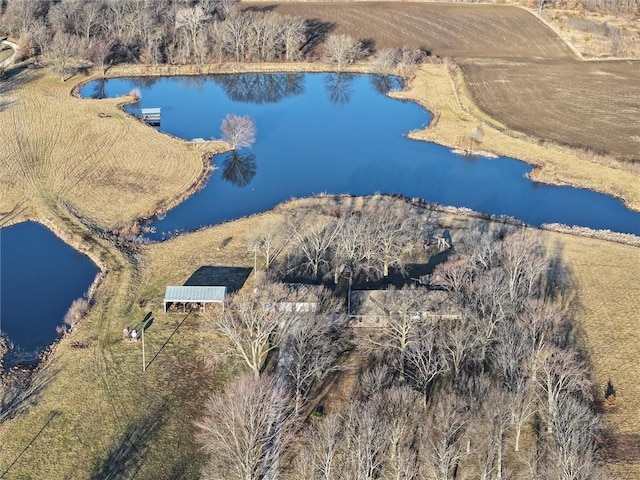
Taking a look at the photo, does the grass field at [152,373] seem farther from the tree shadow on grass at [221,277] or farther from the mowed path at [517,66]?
the mowed path at [517,66]

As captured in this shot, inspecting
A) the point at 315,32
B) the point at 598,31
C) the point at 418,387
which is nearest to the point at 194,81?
the point at 315,32

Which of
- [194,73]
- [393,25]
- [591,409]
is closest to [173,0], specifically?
[194,73]

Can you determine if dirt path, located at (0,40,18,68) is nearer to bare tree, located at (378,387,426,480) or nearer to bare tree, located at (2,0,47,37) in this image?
bare tree, located at (2,0,47,37)

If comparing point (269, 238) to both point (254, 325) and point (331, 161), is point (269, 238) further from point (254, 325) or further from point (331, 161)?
point (331, 161)

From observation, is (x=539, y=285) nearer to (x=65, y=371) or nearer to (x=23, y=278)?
(x=65, y=371)

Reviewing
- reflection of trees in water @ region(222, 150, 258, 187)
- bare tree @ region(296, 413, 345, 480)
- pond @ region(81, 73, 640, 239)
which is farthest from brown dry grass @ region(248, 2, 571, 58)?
bare tree @ region(296, 413, 345, 480)
